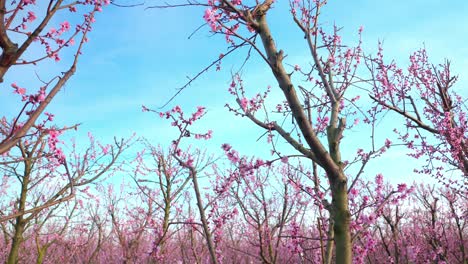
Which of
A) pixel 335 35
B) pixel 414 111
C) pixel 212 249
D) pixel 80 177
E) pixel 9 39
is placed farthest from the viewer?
pixel 80 177

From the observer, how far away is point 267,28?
342 cm

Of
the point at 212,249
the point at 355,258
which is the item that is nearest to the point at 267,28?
the point at 212,249

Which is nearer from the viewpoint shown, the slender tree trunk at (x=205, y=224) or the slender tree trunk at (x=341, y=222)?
the slender tree trunk at (x=341, y=222)

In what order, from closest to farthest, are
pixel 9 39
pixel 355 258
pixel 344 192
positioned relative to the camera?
pixel 9 39 < pixel 344 192 < pixel 355 258

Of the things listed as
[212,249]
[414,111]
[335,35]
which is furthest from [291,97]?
[414,111]

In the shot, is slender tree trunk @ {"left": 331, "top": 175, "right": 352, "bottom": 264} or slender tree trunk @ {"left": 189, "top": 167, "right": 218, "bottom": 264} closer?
slender tree trunk @ {"left": 331, "top": 175, "right": 352, "bottom": 264}

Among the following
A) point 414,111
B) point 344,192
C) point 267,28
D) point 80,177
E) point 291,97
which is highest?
point 414,111

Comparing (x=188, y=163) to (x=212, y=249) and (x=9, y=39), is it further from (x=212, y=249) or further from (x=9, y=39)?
(x=9, y=39)

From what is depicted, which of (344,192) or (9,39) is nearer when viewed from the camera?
(9,39)

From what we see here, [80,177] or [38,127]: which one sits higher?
[80,177]

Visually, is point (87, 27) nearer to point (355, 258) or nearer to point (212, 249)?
point (212, 249)

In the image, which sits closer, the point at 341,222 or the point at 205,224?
the point at 341,222

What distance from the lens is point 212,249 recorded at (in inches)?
129

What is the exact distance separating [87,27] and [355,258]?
4338mm
